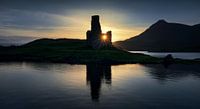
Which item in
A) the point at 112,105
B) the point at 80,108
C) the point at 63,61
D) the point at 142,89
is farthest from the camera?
the point at 63,61

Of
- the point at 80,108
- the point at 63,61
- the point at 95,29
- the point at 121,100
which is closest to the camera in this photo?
the point at 80,108

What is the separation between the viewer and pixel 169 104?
4800 centimetres

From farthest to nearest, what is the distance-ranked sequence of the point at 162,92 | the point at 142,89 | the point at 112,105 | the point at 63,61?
the point at 63,61 < the point at 142,89 < the point at 162,92 < the point at 112,105

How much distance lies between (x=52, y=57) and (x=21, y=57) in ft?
82.7

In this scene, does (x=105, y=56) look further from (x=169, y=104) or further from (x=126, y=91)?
(x=169, y=104)

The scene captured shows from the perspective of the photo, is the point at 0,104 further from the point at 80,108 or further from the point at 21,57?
the point at 21,57

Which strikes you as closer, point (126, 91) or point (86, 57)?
point (126, 91)

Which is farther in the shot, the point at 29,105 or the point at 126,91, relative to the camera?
the point at 126,91

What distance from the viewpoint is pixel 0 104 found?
45062 millimetres

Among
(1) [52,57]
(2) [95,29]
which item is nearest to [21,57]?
(1) [52,57]

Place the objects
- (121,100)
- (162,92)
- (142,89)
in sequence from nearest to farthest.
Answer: (121,100) < (162,92) < (142,89)

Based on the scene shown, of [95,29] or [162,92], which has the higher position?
[95,29]

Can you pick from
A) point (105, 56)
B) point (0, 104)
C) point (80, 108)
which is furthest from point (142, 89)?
point (105, 56)

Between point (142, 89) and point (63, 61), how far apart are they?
321 feet
